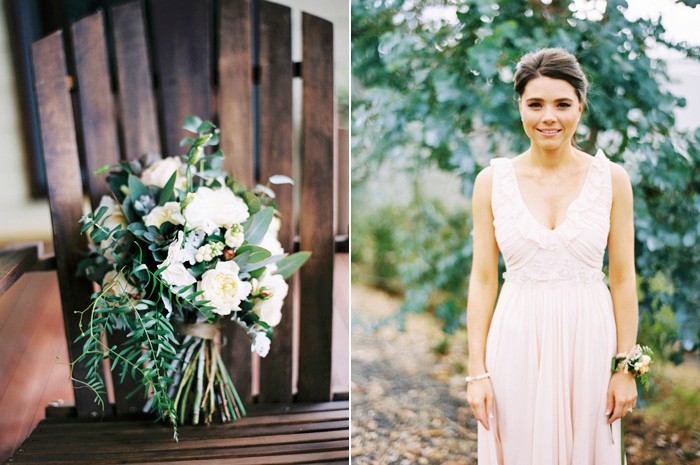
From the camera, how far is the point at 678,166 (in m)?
1.97

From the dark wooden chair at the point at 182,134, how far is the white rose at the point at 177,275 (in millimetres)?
424

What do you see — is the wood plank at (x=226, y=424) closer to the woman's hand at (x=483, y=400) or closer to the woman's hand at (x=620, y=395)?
the woman's hand at (x=483, y=400)

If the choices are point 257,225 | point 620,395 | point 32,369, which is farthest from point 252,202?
point 32,369

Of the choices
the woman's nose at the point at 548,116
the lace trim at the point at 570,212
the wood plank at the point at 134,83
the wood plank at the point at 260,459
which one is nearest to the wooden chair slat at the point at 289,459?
the wood plank at the point at 260,459

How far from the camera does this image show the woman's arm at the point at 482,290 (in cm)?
148

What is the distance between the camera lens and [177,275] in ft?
4.99

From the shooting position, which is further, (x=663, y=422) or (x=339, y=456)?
(x=663, y=422)

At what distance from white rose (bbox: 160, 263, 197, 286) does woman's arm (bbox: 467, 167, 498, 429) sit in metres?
0.67

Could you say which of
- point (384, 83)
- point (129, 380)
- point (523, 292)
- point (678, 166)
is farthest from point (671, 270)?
point (129, 380)

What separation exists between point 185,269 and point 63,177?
0.54 metres

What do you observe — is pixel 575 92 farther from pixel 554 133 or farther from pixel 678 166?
pixel 678 166

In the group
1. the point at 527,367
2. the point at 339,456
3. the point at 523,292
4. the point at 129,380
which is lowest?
the point at 339,456

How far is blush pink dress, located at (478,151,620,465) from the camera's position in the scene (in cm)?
139

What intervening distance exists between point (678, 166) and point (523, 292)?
0.87 metres
